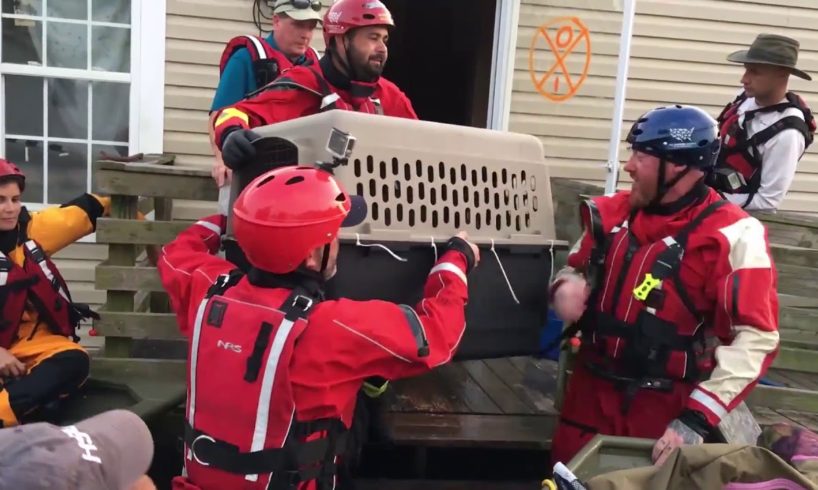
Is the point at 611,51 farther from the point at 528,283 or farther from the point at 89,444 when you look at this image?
the point at 89,444

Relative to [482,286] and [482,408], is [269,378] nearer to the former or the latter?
[482,286]

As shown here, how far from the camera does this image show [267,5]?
5590 millimetres

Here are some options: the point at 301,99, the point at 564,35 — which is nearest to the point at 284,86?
the point at 301,99

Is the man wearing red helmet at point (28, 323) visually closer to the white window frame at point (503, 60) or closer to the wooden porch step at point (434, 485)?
the wooden porch step at point (434, 485)

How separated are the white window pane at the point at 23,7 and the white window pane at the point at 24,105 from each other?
48 centimetres

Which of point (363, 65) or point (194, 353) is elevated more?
point (363, 65)

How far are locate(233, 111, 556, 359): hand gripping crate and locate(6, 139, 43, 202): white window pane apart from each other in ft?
12.0

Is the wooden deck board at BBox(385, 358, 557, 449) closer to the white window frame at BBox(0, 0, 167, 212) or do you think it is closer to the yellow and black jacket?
the yellow and black jacket

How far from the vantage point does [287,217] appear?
213 centimetres

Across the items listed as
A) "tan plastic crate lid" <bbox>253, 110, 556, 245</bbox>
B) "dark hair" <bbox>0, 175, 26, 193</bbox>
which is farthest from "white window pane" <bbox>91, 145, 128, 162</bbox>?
"tan plastic crate lid" <bbox>253, 110, 556, 245</bbox>

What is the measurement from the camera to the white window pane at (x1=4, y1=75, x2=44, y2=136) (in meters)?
5.50

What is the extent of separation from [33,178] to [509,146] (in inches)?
173

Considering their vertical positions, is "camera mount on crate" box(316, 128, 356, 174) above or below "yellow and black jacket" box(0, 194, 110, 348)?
above

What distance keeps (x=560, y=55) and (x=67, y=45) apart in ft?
13.2
